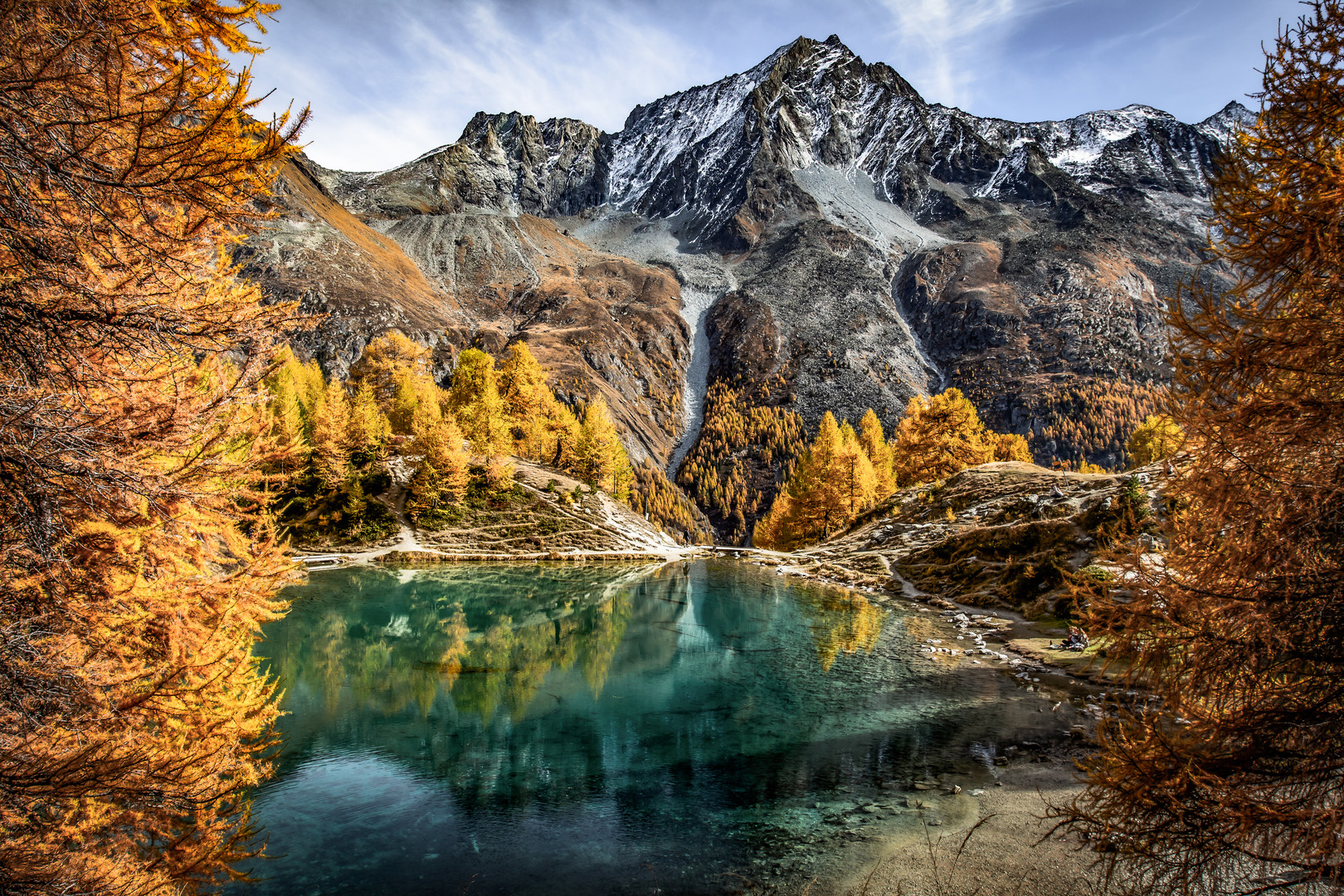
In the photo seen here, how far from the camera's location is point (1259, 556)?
270 inches

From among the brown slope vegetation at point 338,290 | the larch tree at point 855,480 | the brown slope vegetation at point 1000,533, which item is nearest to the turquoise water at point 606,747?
the brown slope vegetation at point 1000,533

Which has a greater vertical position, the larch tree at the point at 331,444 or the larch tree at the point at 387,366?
the larch tree at the point at 387,366

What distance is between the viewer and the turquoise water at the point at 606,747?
11.7 meters

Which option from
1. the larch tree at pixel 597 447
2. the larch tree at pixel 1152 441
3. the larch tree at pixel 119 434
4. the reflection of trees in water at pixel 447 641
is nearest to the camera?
the larch tree at pixel 119 434

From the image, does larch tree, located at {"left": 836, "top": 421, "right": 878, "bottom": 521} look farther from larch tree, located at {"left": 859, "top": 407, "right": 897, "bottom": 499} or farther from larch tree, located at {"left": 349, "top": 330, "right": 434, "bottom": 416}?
larch tree, located at {"left": 349, "top": 330, "right": 434, "bottom": 416}

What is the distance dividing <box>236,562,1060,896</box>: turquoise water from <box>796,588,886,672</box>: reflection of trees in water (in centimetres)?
21

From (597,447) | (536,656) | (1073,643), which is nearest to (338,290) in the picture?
(597,447)

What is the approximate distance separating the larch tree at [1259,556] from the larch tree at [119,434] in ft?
32.5

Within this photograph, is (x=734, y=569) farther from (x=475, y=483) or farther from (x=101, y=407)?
(x=101, y=407)

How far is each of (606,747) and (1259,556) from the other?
1569cm

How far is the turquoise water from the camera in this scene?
38.4 ft

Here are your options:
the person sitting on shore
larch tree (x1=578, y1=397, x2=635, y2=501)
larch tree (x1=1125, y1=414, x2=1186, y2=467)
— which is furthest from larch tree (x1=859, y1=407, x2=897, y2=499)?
the person sitting on shore

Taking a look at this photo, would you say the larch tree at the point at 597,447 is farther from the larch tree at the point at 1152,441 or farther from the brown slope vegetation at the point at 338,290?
the brown slope vegetation at the point at 338,290

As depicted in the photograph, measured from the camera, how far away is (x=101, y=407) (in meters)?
5.64
